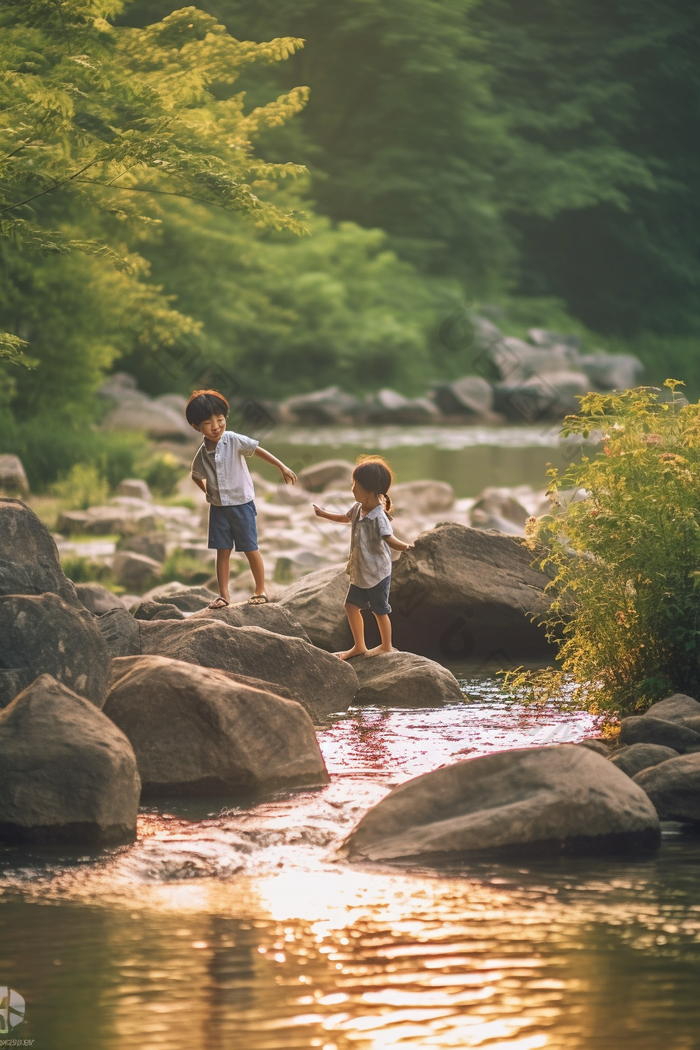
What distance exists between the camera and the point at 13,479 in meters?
18.3

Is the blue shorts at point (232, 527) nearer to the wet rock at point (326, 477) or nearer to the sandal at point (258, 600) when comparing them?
the sandal at point (258, 600)

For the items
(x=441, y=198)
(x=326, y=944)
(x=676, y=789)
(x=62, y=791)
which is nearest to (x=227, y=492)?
(x=62, y=791)

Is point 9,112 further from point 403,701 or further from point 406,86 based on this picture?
point 406,86

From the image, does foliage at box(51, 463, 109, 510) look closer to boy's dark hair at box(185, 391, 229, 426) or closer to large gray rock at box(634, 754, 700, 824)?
boy's dark hair at box(185, 391, 229, 426)

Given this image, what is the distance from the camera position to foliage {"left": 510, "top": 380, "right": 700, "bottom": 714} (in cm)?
716

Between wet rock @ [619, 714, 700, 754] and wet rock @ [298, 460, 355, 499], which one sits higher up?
wet rock @ [619, 714, 700, 754]

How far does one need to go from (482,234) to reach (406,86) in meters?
4.92

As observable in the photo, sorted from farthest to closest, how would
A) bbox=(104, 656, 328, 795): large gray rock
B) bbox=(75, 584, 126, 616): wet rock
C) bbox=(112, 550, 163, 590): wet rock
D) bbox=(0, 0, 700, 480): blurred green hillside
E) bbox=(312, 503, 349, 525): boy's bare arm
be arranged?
bbox=(0, 0, 700, 480): blurred green hillside < bbox=(112, 550, 163, 590): wet rock < bbox=(75, 584, 126, 616): wet rock < bbox=(312, 503, 349, 525): boy's bare arm < bbox=(104, 656, 328, 795): large gray rock

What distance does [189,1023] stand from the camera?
167 inches

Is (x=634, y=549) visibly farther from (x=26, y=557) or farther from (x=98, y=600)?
(x=98, y=600)

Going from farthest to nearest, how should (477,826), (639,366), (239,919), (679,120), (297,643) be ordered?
(679,120), (639,366), (297,643), (477,826), (239,919)

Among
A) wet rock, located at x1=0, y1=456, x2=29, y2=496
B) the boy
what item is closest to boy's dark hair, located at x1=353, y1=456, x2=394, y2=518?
the boy

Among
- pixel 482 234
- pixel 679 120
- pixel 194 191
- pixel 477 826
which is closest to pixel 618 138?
pixel 679 120

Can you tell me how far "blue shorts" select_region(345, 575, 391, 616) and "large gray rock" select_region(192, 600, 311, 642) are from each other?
543mm
